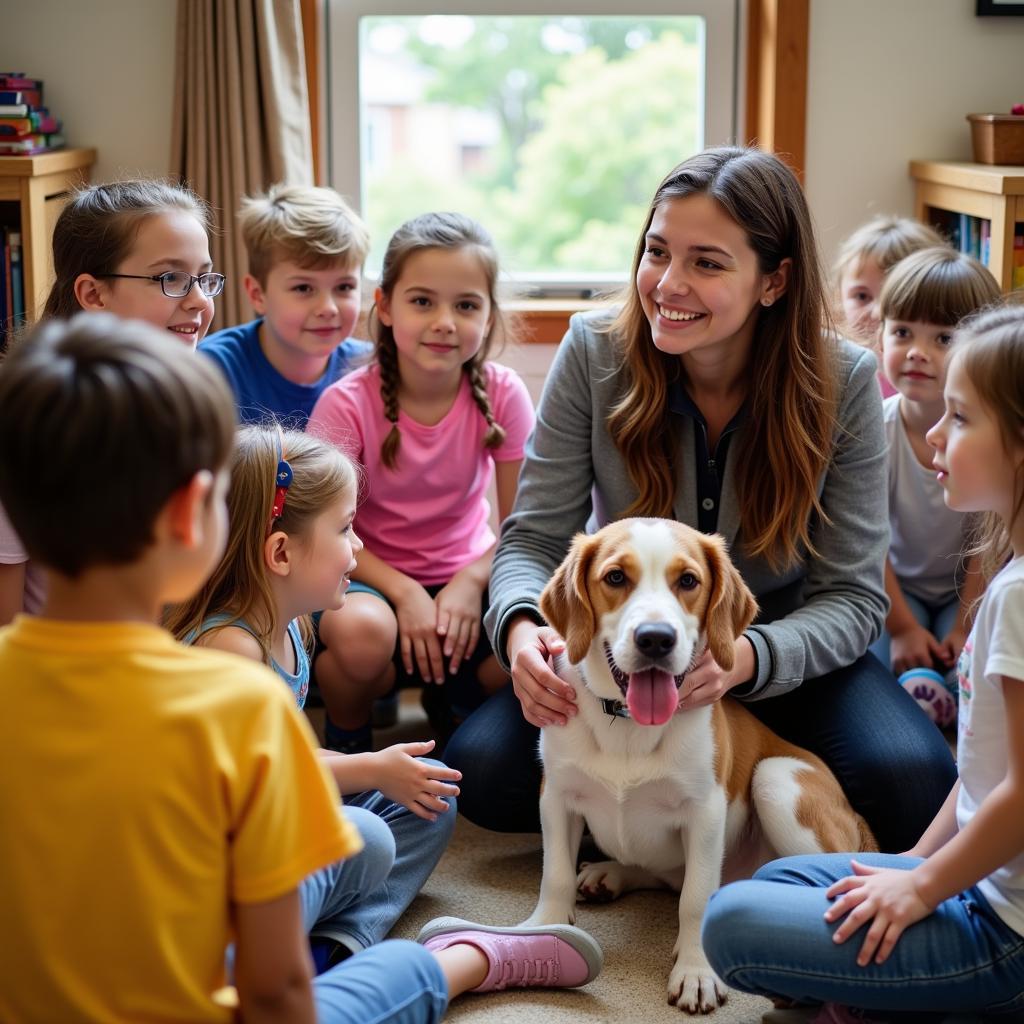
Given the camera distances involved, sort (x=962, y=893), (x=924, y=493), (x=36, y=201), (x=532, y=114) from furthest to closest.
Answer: (x=532, y=114), (x=36, y=201), (x=924, y=493), (x=962, y=893)

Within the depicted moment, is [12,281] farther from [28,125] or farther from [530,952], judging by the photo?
[530,952]

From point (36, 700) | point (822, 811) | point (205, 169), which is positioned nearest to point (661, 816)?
point (822, 811)

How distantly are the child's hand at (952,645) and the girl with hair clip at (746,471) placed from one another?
19.1 inches

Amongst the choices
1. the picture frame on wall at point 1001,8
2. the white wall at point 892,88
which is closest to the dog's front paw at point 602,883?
the white wall at point 892,88

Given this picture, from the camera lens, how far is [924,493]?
2553 millimetres

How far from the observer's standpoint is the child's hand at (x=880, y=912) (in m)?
1.39

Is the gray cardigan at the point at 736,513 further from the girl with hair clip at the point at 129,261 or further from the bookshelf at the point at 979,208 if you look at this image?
the bookshelf at the point at 979,208

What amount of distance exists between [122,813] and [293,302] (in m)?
1.65

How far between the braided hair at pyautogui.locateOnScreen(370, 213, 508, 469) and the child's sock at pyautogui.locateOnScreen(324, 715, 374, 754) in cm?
50

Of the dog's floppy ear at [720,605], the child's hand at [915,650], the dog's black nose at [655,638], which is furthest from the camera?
the child's hand at [915,650]

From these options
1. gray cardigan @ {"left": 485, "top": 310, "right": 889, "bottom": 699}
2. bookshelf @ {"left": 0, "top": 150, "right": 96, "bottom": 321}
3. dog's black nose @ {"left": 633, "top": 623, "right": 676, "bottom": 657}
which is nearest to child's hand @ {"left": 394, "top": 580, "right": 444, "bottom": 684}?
gray cardigan @ {"left": 485, "top": 310, "right": 889, "bottom": 699}

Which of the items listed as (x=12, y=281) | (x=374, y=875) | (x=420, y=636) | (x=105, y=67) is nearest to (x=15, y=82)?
(x=105, y=67)

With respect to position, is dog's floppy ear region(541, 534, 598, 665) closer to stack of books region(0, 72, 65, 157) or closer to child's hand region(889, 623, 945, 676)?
child's hand region(889, 623, 945, 676)

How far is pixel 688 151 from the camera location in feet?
11.2
